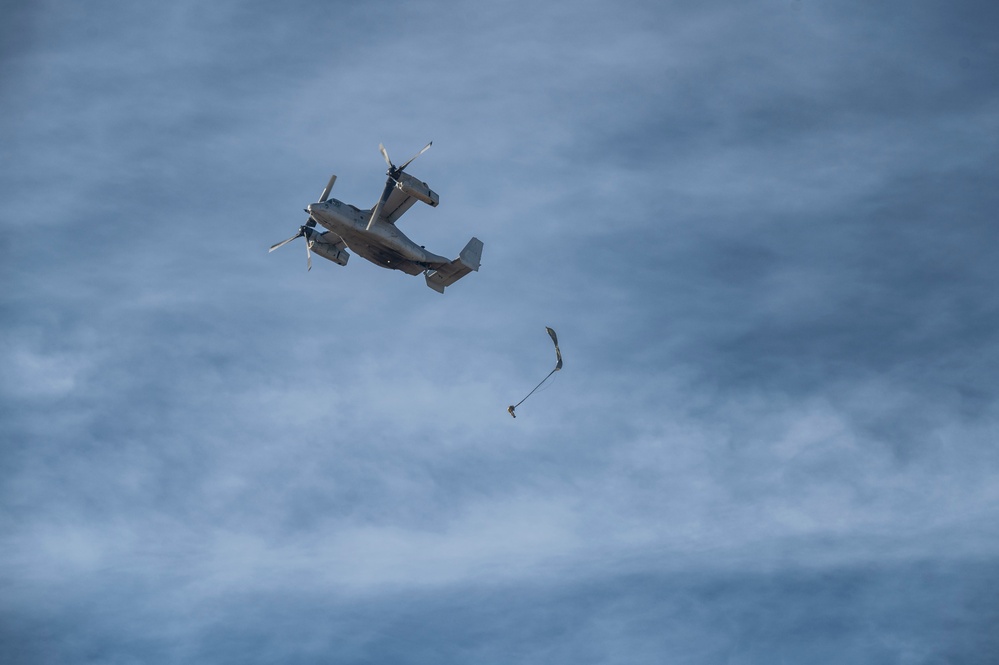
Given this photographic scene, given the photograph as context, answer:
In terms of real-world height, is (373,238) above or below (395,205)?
below

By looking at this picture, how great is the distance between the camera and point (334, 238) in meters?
166

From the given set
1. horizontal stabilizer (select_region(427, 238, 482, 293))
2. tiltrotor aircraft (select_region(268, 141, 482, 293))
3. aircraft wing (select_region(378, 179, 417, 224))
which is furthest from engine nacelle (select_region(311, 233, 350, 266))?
horizontal stabilizer (select_region(427, 238, 482, 293))

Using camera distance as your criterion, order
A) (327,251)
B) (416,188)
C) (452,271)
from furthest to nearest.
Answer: (452,271) < (327,251) < (416,188)

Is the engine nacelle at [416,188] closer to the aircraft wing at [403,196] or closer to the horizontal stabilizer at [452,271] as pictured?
the aircraft wing at [403,196]

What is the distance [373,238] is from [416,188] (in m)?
8.15

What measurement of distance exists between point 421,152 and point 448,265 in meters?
18.5

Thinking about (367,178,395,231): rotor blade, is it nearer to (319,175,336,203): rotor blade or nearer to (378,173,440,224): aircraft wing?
(378,173,440,224): aircraft wing

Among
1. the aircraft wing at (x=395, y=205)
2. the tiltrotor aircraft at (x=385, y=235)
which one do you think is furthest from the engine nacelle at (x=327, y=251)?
the aircraft wing at (x=395, y=205)

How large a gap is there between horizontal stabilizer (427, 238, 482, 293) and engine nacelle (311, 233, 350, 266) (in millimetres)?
11356

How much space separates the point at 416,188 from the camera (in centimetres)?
15725

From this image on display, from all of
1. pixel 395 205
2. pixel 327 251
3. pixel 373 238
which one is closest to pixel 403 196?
pixel 395 205

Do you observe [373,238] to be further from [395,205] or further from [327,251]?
[327,251]

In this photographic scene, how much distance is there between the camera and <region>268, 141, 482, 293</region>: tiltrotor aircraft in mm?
156500

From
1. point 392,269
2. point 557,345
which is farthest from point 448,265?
point 557,345
